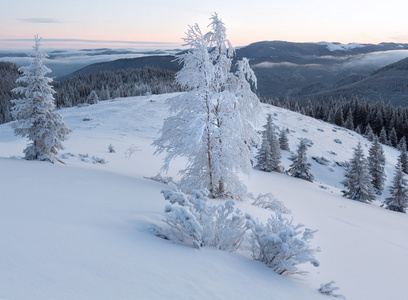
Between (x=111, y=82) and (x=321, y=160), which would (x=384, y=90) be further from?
(x=321, y=160)

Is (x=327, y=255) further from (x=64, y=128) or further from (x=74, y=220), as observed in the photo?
(x=64, y=128)

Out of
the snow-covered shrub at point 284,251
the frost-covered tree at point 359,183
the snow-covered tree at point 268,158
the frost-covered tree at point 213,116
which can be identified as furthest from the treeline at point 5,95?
the snow-covered shrub at point 284,251

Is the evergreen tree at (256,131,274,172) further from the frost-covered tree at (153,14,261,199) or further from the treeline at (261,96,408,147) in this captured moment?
the treeline at (261,96,408,147)

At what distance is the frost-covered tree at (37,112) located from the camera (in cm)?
1061

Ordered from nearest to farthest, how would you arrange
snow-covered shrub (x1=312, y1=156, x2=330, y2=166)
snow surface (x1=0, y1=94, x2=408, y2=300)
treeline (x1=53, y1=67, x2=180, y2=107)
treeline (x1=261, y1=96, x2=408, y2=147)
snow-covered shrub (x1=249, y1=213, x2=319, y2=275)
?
snow surface (x1=0, y1=94, x2=408, y2=300)
snow-covered shrub (x1=249, y1=213, x2=319, y2=275)
snow-covered shrub (x1=312, y1=156, x2=330, y2=166)
treeline (x1=261, y1=96, x2=408, y2=147)
treeline (x1=53, y1=67, x2=180, y2=107)

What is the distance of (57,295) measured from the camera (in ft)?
7.97

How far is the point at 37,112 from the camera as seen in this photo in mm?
10859

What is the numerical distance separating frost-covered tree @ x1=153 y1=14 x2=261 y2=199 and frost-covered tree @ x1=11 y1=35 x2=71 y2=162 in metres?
4.93

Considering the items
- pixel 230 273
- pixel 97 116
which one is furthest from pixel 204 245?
pixel 97 116

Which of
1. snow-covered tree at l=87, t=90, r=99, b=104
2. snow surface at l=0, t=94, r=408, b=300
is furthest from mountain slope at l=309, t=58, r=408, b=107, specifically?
snow surface at l=0, t=94, r=408, b=300

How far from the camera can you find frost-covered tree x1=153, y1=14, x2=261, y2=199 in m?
8.87

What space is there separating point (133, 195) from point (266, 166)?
1896 centimetres

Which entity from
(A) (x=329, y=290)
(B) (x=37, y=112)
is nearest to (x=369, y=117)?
(B) (x=37, y=112)

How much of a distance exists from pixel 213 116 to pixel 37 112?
7.26 meters
